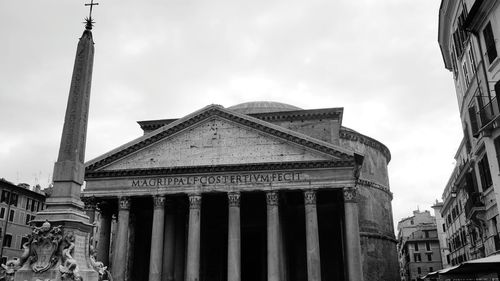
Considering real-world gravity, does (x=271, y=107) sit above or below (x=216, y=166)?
above

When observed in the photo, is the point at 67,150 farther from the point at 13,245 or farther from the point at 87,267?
the point at 13,245

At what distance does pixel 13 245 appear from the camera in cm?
3066

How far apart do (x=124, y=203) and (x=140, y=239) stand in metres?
5.86

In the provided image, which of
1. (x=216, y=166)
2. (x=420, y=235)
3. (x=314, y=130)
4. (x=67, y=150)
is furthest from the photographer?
(x=420, y=235)

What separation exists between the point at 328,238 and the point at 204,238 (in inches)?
288

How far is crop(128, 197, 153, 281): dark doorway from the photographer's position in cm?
2605

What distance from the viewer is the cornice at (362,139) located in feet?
108

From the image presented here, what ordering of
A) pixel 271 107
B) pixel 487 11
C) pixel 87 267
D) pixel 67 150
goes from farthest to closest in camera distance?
pixel 271 107 → pixel 487 11 → pixel 67 150 → pixel 87 267

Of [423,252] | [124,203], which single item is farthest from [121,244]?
[423,252]

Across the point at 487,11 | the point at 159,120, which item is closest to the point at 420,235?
the point at 159,120

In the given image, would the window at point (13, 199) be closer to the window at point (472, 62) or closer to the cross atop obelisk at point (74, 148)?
the cross atop obelisk at point (74, 148)

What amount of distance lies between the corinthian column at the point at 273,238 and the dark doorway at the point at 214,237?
5883 millimetres

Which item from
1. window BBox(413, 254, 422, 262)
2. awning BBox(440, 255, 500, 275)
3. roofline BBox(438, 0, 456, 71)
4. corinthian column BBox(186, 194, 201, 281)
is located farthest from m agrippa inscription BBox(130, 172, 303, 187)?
window BBox(413, 254, 422, 262)

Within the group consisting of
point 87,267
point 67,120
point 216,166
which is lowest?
point 87,267
